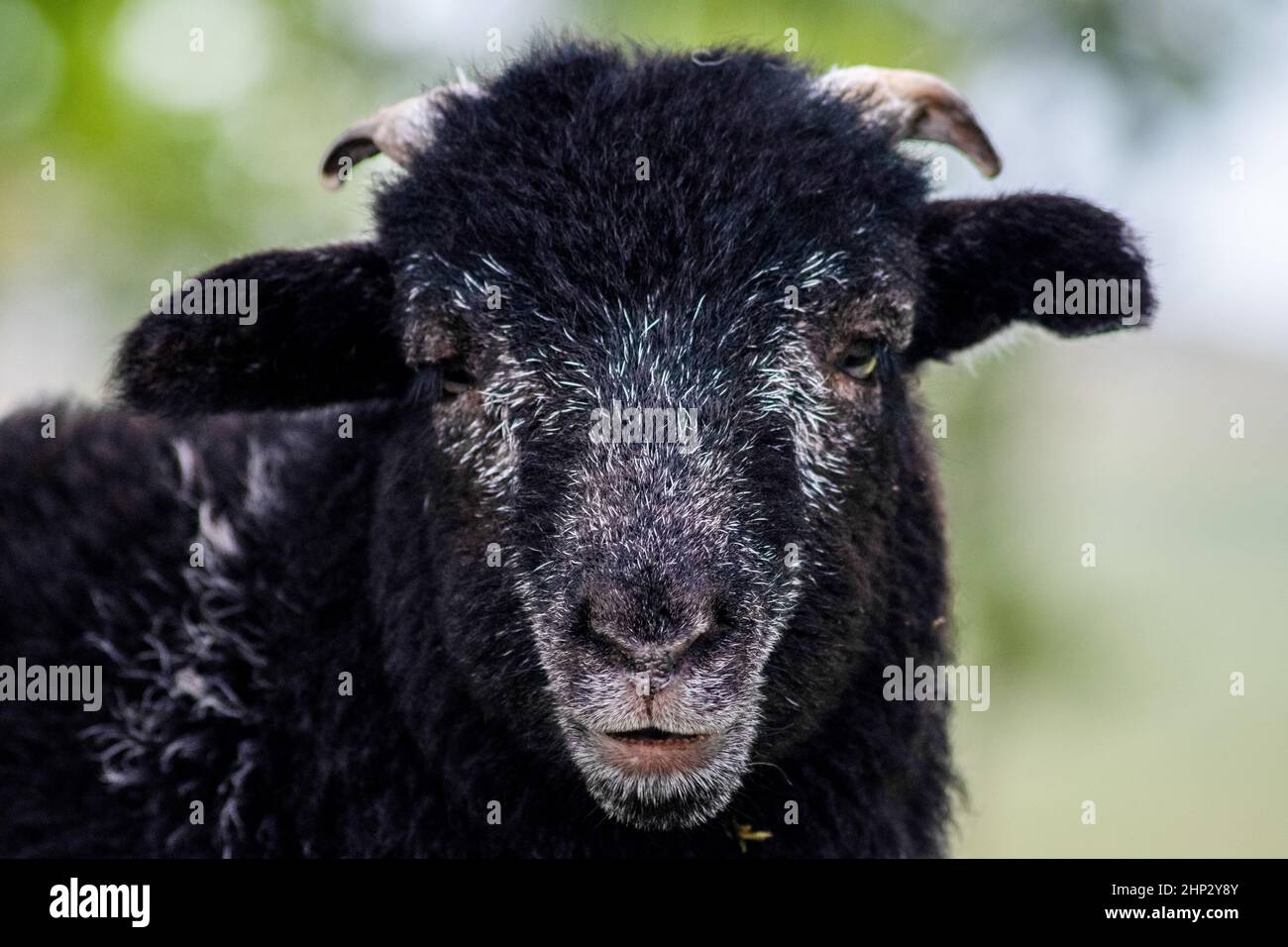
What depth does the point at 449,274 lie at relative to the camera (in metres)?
5.51


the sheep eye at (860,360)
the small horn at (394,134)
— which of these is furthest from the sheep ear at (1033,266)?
the small horn at (394,134)

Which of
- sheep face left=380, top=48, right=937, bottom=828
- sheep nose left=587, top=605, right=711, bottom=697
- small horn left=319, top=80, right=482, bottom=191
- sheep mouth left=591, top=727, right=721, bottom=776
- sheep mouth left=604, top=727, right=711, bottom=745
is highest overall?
small horn left=319, top=80, right=482, bottom=191

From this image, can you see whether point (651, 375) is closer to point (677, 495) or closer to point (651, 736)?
point (677, 495)

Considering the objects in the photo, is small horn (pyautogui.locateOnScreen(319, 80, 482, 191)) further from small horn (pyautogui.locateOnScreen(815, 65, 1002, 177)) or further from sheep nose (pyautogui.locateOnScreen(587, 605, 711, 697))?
sheep nose (pyautogui.locateOnScreen(587, 605, 711, 697))

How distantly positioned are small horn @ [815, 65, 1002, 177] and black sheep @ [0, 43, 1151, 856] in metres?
0.02

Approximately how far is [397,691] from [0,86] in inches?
569

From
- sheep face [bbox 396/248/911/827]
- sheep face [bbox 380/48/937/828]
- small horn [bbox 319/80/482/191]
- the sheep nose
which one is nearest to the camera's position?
the sheep nose

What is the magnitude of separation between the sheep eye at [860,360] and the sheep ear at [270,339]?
2022 millimetres

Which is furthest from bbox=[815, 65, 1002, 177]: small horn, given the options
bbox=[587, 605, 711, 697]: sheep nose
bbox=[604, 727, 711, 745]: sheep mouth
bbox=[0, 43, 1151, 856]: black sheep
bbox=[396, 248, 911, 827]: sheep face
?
bbox=[604, 727, 711, 745]: sheep mouth

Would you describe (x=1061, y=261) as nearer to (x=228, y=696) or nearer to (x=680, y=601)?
(x=680, y=601)

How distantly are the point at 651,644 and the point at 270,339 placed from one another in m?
2.63

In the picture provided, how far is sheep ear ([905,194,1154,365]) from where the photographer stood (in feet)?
19.6
